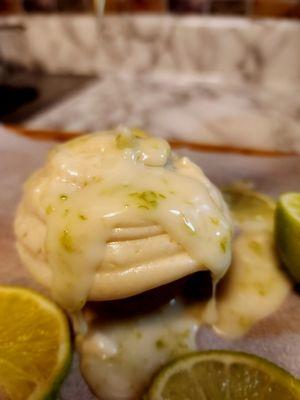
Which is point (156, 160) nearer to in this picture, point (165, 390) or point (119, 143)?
point (119, 143)

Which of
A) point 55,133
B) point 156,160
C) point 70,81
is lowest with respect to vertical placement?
point 70,81

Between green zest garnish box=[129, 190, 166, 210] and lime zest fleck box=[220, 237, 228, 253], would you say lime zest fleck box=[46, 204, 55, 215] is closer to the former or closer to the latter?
green zest garnish box=[129, 190, 166, 210]

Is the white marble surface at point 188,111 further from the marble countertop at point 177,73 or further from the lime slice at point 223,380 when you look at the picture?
the lime slice at point 223,380

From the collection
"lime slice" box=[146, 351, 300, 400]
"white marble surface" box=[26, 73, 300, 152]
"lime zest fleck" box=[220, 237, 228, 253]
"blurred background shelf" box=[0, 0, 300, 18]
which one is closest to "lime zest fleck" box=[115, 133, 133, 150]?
"lime zest fleck" box=[220, 237, 228, 253]

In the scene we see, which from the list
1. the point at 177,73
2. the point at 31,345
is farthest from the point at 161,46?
the point at 31,345

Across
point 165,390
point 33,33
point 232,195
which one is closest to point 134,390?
point 165,390

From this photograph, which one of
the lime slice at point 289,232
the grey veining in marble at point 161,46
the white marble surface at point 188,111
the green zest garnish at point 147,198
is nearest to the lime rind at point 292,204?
the lime slice at point 289,232
